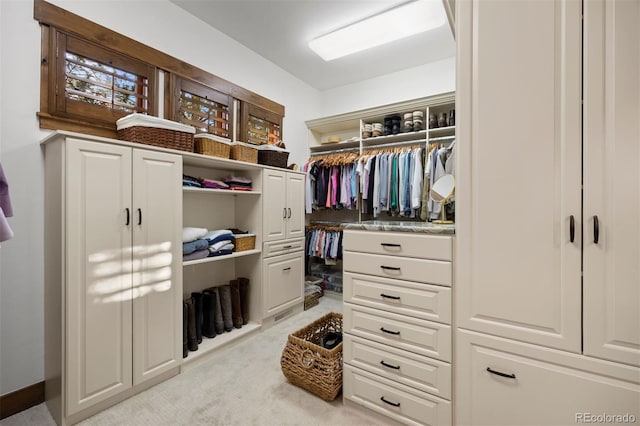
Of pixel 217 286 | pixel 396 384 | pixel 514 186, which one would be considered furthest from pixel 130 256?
pixel 514 186

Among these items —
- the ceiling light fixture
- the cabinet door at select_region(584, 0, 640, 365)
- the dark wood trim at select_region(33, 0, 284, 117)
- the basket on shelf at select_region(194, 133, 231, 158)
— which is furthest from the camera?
the ceiling light fixture

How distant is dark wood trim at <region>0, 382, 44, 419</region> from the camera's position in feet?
5.01

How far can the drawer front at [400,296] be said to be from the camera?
4.35 ft

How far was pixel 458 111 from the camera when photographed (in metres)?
1.28

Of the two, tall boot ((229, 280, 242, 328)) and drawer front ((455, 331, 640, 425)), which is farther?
tall boot ((229, 280, 242, 328))

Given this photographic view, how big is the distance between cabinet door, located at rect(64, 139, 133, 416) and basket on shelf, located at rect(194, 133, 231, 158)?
599mm

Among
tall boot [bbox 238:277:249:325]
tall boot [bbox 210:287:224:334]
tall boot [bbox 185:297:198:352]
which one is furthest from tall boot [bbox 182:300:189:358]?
tall boot [bbox 238:277:249:325]

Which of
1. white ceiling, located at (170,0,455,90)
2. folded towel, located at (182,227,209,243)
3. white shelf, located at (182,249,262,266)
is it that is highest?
white ceiling, located at (170,0,455,90)

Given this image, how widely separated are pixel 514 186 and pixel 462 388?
92 cm

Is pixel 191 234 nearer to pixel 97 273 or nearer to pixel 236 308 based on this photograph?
pixel 97 273

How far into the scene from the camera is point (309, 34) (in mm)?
2689

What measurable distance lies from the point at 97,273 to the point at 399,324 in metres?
1.63

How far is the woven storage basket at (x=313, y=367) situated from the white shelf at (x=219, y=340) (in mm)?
687

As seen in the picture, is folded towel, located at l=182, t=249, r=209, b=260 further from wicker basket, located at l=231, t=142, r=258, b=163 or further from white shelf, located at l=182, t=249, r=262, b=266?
wicker basket, located at l=231, t=142, r=258, b=163
